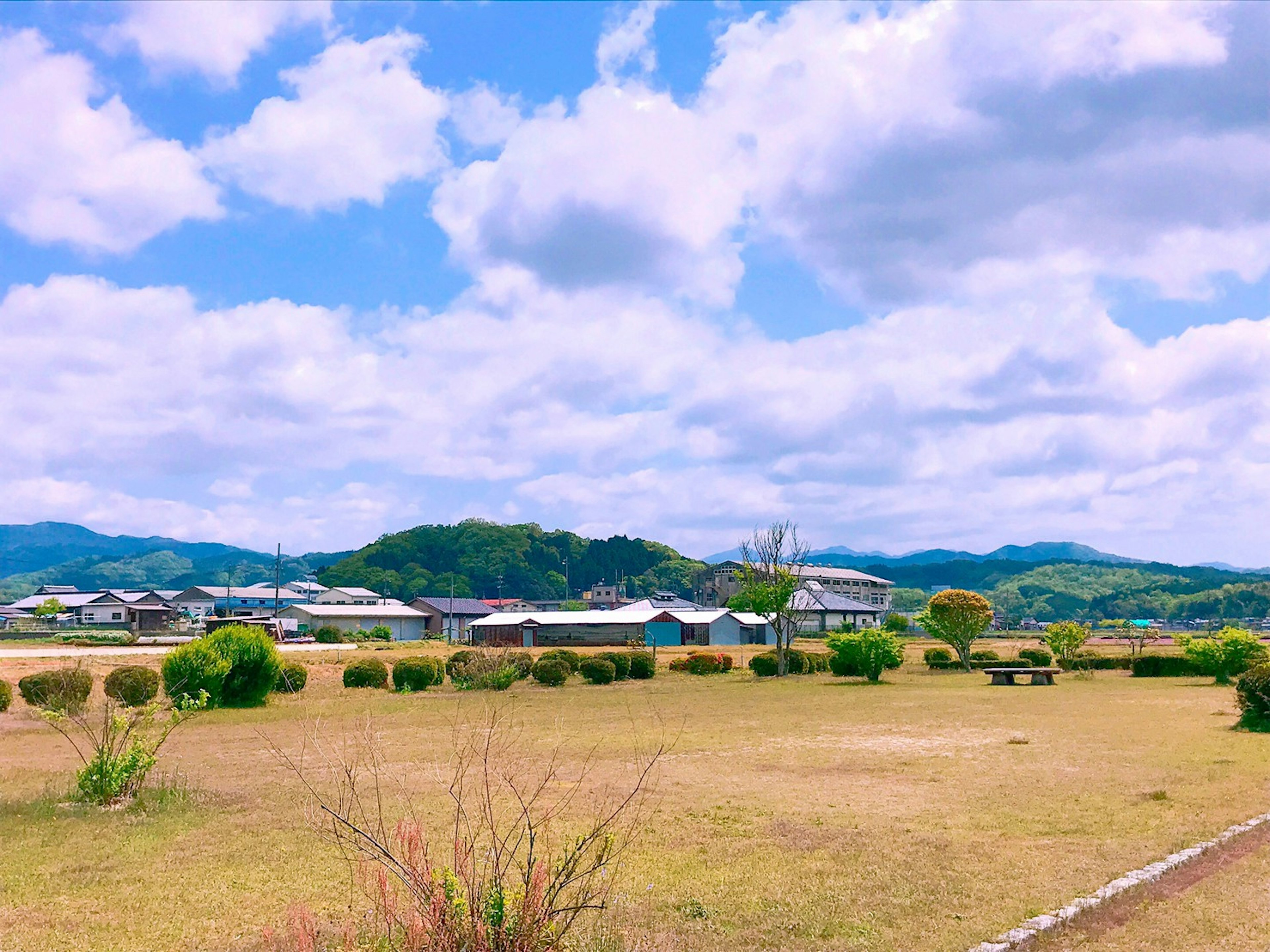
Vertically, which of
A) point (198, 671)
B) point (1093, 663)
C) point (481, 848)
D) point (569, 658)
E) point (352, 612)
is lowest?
point (1093, 663)

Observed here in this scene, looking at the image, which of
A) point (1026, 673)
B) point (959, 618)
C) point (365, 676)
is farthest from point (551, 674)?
point (959, 618)

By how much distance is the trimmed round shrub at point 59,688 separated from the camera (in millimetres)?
22156

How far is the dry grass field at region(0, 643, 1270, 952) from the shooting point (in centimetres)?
723

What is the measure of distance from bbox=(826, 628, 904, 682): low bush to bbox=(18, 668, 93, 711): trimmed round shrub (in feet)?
80.3

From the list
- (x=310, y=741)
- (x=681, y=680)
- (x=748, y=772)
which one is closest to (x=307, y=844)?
(x=748, y=772)

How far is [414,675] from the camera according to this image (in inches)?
→ 1215

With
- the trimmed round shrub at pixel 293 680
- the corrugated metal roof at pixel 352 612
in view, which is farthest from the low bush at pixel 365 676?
the corrugated metal roof at pixel 352 612

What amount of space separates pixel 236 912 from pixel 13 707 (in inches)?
879

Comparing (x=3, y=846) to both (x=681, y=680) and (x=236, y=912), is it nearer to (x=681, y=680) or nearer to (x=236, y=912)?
(x=236, y=912)

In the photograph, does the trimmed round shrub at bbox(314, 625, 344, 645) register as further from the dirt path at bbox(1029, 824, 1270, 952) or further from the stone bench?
the dirt path at bbox(1029, 824, 1270, 952)

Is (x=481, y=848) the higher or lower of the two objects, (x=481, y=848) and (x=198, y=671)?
the lower

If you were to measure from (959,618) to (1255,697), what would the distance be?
19.8 meters

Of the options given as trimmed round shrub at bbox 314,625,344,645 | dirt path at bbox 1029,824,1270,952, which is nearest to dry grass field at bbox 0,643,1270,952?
dirt path at bbox 1029,824,1270,952

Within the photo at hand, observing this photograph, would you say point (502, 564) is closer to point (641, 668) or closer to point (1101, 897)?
point (641, 668)
